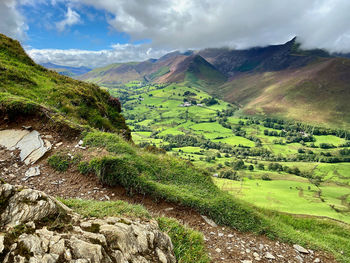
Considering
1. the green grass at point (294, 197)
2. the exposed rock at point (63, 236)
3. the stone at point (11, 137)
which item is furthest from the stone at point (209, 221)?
the green grass at point (294, 197)

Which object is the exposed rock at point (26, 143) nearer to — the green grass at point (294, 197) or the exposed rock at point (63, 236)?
the exposed rock at point (63, 236)

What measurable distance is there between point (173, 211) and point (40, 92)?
59.9 feet

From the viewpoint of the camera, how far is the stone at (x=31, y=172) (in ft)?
33.3

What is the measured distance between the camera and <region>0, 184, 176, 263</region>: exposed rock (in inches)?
151

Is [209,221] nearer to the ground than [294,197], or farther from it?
farther from it

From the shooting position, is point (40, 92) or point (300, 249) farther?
point (40, 92)

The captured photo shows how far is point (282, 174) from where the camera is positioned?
98.1 metres

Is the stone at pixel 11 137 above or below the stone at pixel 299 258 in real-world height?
above

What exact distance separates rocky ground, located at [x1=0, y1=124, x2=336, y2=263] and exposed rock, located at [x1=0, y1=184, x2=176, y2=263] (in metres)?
3.89

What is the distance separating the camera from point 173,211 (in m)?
10.3

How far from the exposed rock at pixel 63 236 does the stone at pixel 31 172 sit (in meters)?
6.51

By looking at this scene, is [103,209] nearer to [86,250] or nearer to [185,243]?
[86,250]

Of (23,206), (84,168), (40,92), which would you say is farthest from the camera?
(40,92)

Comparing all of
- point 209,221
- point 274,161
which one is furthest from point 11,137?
point 274,161
